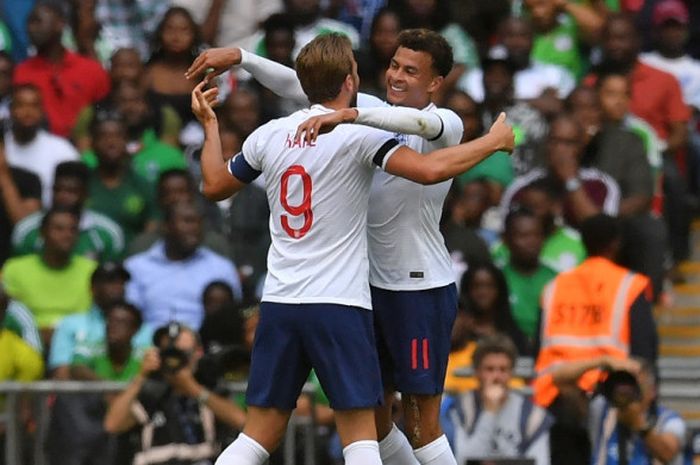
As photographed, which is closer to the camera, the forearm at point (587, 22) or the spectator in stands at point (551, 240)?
the spectator in stands at point (551, 240)

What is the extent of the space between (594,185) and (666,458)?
377 centimetres

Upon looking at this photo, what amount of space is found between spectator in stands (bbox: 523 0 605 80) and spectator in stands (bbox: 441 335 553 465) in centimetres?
492

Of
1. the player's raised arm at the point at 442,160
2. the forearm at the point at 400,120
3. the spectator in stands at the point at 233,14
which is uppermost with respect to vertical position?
the spectator in stands at the point at 233,14

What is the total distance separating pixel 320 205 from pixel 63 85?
7334mm

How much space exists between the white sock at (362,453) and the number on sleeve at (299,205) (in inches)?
35.4

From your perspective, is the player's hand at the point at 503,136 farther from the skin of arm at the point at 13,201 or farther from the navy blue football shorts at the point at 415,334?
the skin of arm at the point at 13,201

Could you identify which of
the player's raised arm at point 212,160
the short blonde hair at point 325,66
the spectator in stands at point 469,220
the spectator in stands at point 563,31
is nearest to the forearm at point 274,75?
the player's raised arm at point 212,160

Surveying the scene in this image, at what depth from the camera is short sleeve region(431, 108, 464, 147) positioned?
28.7ft

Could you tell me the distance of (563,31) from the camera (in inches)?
642

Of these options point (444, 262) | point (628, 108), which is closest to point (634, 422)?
point (444, 262)

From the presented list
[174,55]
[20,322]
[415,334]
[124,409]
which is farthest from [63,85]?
[415,334]

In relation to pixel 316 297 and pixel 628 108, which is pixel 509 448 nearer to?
pixel 316 297

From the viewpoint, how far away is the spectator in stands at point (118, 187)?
14586 millimetres

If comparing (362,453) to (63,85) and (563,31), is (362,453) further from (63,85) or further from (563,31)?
(563,31)
